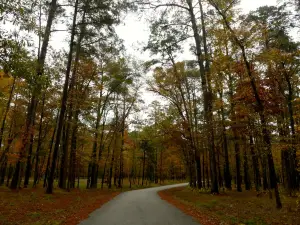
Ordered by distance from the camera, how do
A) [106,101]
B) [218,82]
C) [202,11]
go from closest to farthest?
1. [218,82]
2. [202,11]
3. [106,101]

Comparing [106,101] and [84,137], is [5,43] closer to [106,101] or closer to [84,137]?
[84,137]

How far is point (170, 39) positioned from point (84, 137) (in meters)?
12.7

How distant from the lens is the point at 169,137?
2239 cm

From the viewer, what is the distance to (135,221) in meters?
7.50

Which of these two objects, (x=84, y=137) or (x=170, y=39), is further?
(x=84, y=137)

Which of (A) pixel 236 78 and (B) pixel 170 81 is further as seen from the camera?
(B) pixel 170 81

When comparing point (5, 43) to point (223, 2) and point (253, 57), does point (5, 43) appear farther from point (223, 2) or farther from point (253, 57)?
point (253, 57)

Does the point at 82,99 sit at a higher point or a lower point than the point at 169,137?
higher

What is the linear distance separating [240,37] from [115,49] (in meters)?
9.00

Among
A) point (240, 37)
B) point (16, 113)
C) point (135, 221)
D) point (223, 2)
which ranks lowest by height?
point (135, 221)

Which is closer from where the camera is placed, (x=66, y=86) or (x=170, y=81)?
(x=66, y=86)

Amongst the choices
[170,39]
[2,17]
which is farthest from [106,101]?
[2,17]

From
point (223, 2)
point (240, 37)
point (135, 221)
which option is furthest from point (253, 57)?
point (135, 221)

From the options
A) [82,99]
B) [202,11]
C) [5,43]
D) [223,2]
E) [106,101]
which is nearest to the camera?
[5,43]
